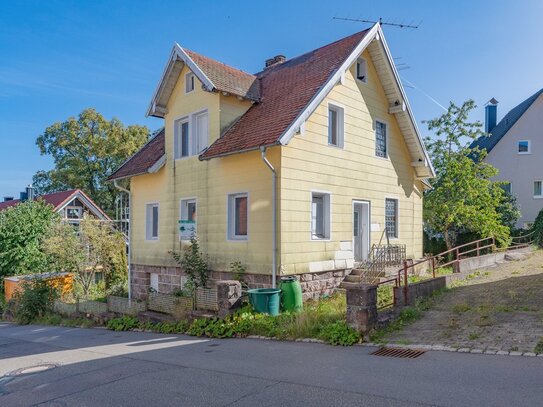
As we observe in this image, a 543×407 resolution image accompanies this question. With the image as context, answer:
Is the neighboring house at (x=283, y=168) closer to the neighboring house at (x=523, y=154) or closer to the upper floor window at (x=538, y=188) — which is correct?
the neighboring house at (x=523, y=154)

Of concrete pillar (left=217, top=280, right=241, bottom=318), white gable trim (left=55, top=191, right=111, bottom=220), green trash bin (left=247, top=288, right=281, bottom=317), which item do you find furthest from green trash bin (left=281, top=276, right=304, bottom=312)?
white gable trim (left=55, top=191, right=111, bottom=220)

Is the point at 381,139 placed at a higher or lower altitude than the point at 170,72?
lower

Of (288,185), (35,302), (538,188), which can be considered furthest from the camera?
(538,188)

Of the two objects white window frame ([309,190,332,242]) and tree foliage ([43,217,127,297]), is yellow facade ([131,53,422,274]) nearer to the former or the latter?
white window frame ([309,190,332,242])

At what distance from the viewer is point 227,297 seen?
12.6 metres

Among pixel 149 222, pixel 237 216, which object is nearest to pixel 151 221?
pixel 149 222

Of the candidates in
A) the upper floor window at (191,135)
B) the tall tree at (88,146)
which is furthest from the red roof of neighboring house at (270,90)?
the tall tree at (88,146)

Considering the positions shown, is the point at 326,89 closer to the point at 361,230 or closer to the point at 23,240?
the point at 361,230

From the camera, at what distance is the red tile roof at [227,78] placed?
1559 centimetres

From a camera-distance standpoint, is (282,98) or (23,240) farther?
(23,240)

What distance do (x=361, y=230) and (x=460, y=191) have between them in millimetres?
8413

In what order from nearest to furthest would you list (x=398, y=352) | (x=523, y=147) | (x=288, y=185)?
(x=398, y=352) → (x=288, y=185) → (x=523, y=147)

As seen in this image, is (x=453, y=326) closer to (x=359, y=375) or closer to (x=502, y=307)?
(x=502, y=307)

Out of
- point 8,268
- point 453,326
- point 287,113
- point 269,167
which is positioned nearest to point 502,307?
point 453,326
